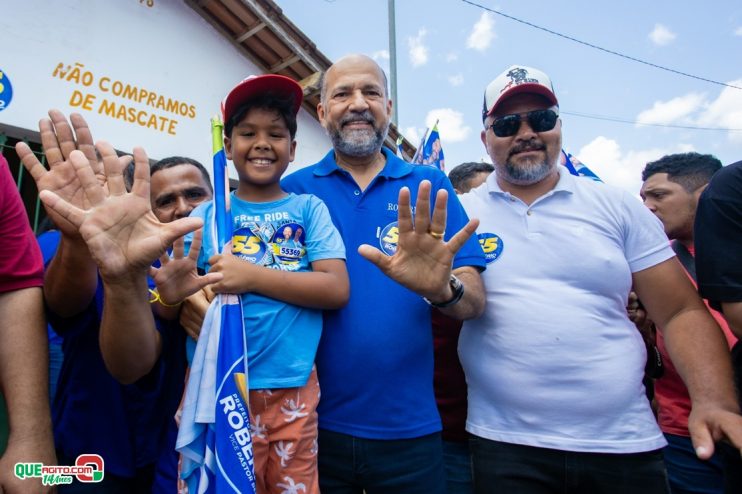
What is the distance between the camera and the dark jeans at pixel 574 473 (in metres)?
1.70

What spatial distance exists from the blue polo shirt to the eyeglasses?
1.68 feet

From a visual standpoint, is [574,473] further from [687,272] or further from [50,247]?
[50,247]

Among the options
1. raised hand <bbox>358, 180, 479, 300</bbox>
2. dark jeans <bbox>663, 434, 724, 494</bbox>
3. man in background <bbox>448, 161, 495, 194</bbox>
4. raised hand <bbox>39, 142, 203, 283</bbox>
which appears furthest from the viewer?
man in background <bbox>448, 161, 495, 194</bbox>

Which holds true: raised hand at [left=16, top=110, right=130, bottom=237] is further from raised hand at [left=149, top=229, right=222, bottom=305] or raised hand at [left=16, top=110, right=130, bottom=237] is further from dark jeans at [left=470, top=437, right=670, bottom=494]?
dark jeans at [left=470, top=437, right=670, bottom=494]

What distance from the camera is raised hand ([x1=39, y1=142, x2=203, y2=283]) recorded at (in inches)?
50.8

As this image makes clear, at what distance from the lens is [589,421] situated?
1740mm

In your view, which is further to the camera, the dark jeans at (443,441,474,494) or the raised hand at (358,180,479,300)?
the dark jeans at (443,441,474,494)

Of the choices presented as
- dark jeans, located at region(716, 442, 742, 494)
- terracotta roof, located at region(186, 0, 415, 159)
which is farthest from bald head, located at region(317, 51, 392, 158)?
terracotta roof, located at region(186, 0, 415, 159)

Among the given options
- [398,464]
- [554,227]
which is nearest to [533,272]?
[554,227]

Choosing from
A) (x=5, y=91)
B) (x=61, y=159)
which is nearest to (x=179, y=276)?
(x=61, y=159)

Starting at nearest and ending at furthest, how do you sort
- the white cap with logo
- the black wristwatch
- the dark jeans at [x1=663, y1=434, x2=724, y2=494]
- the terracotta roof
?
1. the black wristwatch
2. the white cap with logo
3. the dark jeans at [x1=663, y1=434, x2=724, y2=494]
4. the terracotta roof

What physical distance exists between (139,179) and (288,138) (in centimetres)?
75

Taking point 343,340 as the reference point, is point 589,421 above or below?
below

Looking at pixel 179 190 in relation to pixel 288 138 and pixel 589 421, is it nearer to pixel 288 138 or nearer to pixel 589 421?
pixel 288 138
